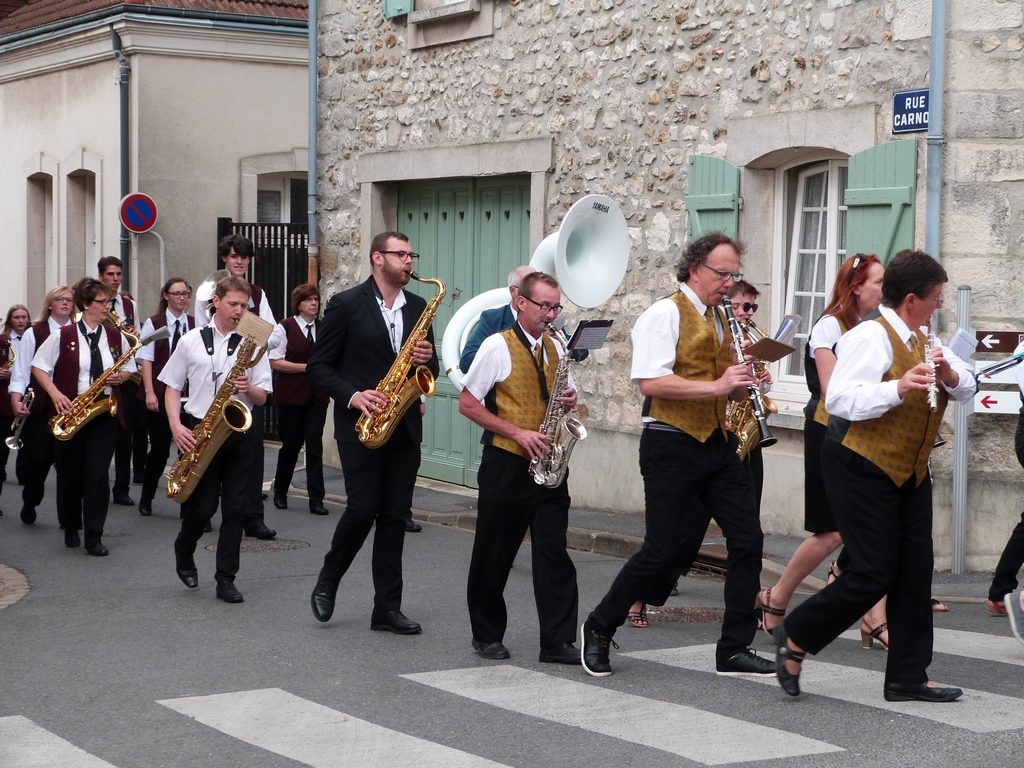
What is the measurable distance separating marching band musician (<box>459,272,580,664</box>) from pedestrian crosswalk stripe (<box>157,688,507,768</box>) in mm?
1233

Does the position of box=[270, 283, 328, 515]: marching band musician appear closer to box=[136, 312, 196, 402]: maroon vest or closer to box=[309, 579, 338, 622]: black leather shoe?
box=[136, 312, 196, 402]: maroon vest

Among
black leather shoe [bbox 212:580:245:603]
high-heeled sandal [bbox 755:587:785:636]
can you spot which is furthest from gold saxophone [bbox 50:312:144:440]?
high-heeled sandal [bbox 755:587:785:636]

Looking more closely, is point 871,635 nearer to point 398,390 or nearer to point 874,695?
point 874,695

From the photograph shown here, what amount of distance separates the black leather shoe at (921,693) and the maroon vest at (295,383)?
7.13 m

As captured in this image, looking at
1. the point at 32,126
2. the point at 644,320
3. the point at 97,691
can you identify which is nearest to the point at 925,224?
the point at 644,320

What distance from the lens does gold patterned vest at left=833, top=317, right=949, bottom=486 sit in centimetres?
601

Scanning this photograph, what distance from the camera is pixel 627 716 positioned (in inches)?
242

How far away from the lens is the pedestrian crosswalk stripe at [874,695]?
5918 millimetres

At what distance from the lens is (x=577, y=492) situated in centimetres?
1291

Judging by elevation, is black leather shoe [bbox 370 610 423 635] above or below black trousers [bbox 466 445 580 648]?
below

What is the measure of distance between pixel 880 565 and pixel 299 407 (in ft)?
24.4

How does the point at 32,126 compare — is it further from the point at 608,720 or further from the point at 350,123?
the point at 608,720

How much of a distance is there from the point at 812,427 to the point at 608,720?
204 cm

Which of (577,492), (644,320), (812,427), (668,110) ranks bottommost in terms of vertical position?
(577,492)
